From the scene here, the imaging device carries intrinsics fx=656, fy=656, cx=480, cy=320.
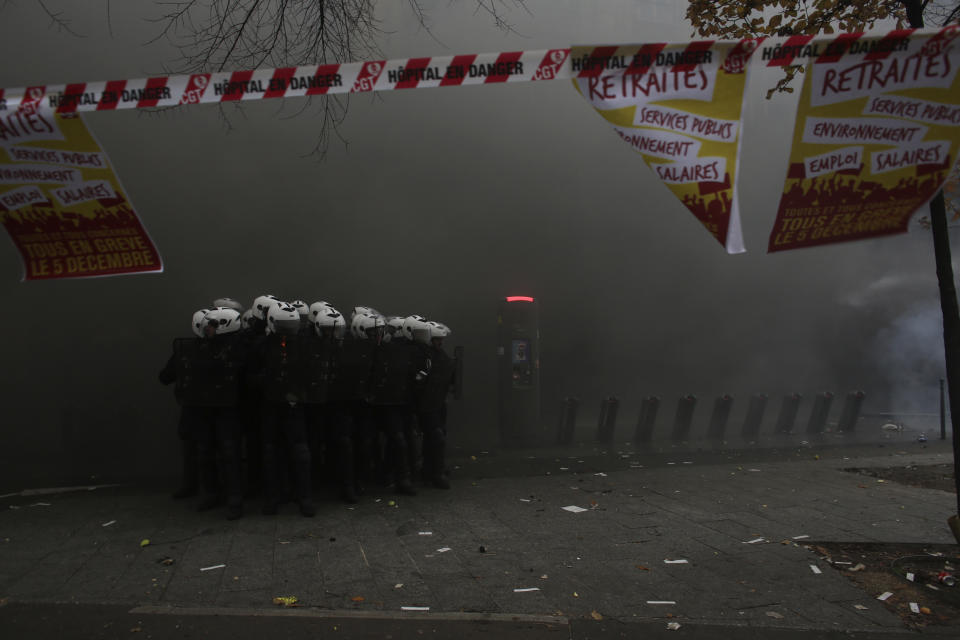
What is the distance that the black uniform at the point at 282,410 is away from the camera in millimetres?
5402

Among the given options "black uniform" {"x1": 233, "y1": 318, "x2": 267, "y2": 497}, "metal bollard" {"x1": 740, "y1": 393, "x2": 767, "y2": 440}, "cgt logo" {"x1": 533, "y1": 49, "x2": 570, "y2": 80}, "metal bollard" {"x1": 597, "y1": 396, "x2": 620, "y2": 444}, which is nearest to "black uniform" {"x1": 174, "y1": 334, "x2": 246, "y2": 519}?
"black uniform" {"x1": 233, "y1": 318, "x2": 267, "y2": 497}

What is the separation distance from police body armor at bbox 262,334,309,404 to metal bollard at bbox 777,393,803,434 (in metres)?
9.10

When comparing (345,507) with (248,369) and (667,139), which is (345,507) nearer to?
(248,369)

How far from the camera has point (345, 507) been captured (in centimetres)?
586

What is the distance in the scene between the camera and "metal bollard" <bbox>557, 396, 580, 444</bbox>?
9932mm

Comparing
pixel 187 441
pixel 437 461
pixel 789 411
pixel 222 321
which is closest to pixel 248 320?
pixel 222 321

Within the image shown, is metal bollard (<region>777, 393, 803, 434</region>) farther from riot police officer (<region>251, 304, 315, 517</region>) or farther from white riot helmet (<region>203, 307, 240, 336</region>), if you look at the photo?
white riot helmet (<region>203, 307, 240, 336</region>)

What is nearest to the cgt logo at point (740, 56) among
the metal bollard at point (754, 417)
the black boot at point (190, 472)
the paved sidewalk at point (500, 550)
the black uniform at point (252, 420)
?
the paved sidewalk at point (500, 550)

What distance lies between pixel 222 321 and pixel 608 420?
650cm

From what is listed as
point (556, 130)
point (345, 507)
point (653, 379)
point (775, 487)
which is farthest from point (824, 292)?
point (345, 507)

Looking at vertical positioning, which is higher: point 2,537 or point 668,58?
point 668,58

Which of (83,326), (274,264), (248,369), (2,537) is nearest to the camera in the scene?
(2,537)

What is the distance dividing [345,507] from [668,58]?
4456 millimetres

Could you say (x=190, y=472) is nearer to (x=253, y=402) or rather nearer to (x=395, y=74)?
(x=253, y=402)
